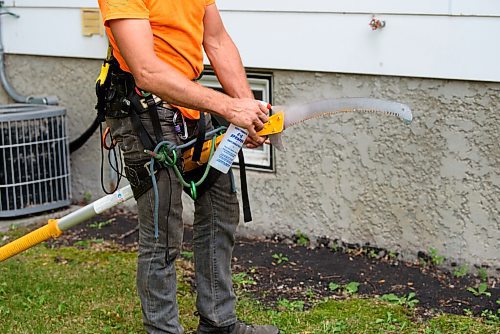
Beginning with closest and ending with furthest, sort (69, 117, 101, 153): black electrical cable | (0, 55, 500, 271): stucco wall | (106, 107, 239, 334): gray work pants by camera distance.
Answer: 1. (106, 107, 239, 334): gray work pants
2. (0, 55, 500, 271): stucco wall
3. (69, 117, 101, 153): black electrical cable

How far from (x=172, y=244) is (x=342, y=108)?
94cm

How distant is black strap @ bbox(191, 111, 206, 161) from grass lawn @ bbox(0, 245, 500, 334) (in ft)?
3.35

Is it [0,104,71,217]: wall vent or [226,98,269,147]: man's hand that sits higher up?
[226,98,269,147]: man's hand

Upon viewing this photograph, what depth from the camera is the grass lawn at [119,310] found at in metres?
4.37

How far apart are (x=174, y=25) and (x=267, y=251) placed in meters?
2.32

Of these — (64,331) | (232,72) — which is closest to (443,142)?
(232,72)

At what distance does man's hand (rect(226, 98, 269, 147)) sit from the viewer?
3.57m

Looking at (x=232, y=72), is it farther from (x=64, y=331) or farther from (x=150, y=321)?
(x=64, y=331)

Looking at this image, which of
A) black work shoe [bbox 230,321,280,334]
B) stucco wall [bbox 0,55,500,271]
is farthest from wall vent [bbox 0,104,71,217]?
black work shoe [bbox 230,321,280,334]

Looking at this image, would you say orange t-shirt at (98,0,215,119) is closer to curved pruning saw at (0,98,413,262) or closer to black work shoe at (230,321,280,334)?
curved pruning saw at (0,98,413,262)

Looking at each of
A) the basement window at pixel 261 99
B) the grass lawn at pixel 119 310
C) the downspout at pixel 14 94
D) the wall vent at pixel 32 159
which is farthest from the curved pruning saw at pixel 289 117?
the downspout at pixel 14 94

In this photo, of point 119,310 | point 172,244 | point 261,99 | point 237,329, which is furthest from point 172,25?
point 261,99

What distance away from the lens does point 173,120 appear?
12.5 feet

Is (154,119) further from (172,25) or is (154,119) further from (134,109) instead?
(172,25)
